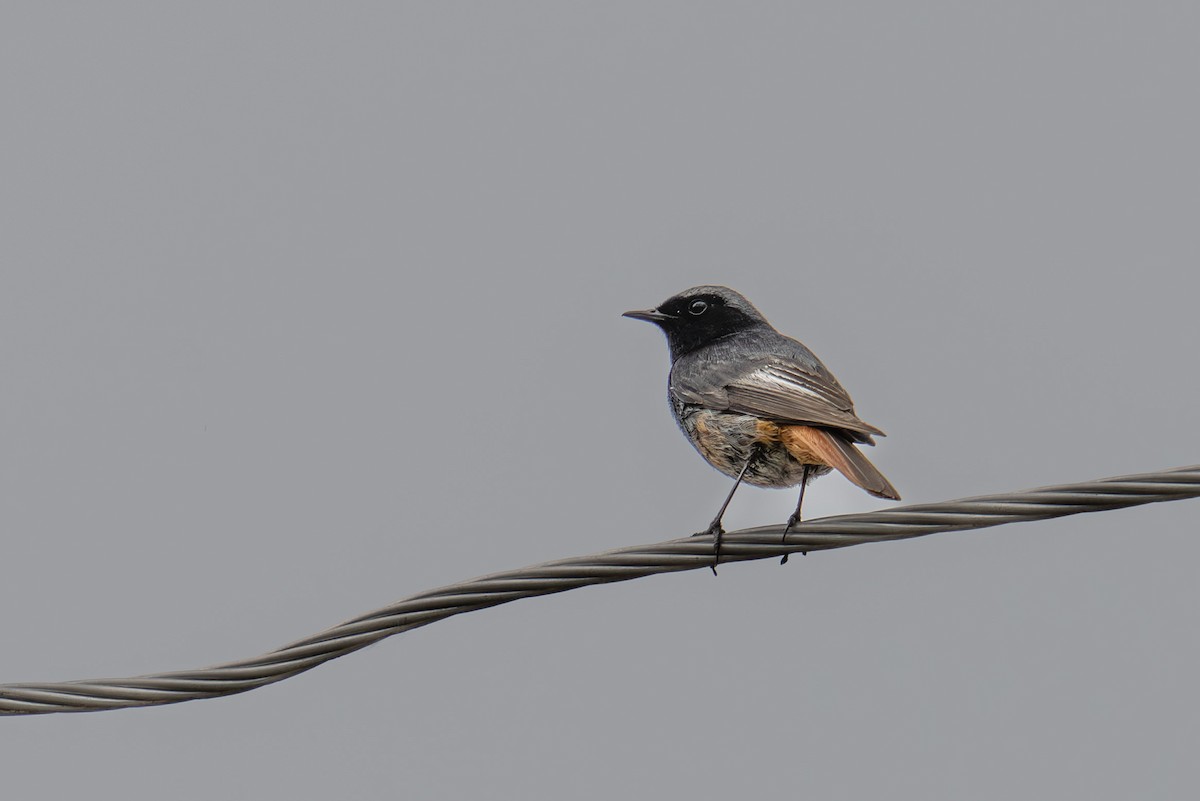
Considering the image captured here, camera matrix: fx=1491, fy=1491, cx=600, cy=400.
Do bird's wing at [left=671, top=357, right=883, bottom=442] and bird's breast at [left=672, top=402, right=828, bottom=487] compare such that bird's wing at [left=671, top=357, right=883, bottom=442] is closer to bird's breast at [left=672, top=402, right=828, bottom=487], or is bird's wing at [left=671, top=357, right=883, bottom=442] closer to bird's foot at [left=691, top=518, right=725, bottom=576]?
bird's breast at [left=672, top=402, right=828, bottom=487]

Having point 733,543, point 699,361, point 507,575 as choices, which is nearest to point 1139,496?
point 733,543

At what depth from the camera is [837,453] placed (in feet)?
24.3

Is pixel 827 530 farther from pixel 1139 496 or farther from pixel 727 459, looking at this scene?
pixel 727 459

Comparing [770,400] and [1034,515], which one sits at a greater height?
[770,400]

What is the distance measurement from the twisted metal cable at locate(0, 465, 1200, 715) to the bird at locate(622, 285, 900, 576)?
1.10 metres

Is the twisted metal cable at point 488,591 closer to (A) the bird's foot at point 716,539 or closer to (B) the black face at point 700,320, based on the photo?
(A) the bird's foot at point 716,539

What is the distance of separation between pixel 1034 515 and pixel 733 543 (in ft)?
4.48

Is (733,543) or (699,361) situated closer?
(733,543)

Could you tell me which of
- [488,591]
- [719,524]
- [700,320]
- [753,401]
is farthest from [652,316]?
[488,591]

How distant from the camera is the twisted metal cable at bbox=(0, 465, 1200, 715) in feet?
18.4

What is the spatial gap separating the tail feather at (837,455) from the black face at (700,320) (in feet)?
6.53

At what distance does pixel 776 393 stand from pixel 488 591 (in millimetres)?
2931

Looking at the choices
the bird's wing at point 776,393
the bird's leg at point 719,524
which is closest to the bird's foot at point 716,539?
the bird's leg at point 719,524

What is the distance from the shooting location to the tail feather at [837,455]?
6.98 metres
